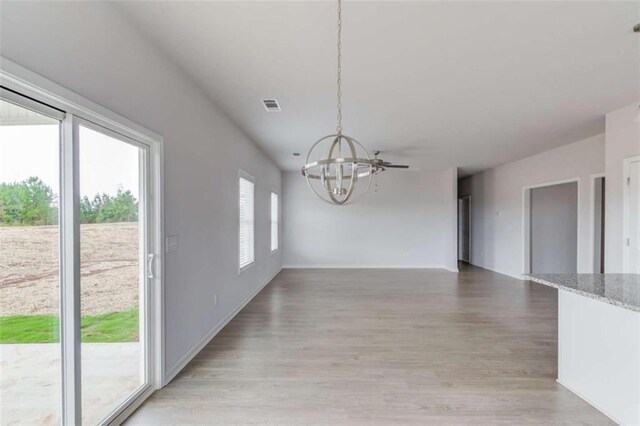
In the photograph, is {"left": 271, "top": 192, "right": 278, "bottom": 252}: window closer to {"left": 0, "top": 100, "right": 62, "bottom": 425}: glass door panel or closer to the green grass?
the green grass

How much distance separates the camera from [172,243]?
8.59 feet

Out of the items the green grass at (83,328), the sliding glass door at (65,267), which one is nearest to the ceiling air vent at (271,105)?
the sliding glass door at (65,267)

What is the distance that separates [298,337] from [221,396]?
1285 millimetres

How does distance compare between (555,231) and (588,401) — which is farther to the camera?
(555,231)

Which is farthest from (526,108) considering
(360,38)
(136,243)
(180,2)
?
(136,243)

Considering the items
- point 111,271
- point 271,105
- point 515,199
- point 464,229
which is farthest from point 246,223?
point 464,229

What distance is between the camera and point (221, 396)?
239 cm

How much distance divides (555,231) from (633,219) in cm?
362

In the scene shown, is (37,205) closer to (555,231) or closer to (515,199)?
(515,199)

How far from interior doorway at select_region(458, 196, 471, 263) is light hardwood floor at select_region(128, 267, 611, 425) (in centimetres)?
455

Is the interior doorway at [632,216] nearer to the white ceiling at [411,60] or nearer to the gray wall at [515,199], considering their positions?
the white ceiling at [411,60]

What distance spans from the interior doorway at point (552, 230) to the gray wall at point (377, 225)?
2172 mm

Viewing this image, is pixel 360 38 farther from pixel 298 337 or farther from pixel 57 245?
pixel 298 337

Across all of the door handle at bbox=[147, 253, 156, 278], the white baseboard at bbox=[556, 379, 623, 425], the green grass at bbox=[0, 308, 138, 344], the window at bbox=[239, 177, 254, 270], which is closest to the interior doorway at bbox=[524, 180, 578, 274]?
the white baseboard at bbox=[556, 379, 623, 425]
